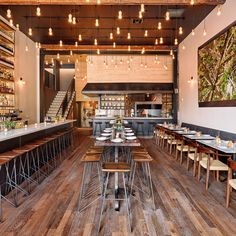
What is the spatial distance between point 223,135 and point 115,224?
405 cm

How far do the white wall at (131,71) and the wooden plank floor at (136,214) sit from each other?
8.59 m

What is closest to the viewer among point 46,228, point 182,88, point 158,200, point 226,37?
point 46,228

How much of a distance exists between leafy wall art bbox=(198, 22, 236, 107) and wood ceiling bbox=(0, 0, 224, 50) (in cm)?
97

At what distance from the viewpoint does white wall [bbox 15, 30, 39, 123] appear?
956cm

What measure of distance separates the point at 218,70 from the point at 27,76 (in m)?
7.71

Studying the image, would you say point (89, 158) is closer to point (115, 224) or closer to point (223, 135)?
point (115, 224)

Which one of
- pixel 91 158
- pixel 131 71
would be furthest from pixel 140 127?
pixel 91 158

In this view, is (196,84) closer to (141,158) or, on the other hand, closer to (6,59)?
(141,158)

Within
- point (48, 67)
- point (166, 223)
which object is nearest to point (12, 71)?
point (166, 223)

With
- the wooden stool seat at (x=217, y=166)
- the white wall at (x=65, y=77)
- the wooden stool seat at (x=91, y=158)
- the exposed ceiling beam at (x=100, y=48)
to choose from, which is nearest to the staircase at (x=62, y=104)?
the white wall at (x=65, y=77)

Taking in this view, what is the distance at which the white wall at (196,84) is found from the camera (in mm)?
5988

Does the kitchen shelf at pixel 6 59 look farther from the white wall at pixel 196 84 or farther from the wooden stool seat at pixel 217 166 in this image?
the wooden stool seat at pixel 217 166

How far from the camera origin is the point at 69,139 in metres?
10.1

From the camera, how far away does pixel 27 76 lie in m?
10.7
